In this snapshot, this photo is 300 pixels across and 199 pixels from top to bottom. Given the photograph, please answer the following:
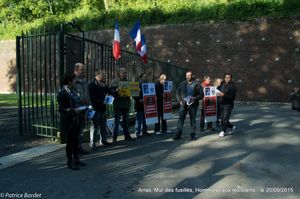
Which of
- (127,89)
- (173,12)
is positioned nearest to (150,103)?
(127,89)

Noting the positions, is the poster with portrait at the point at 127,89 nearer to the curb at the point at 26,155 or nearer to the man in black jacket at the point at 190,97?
the man in black jacket at the point at 190,97

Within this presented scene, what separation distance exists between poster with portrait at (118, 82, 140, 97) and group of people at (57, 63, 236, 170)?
3.2 inches

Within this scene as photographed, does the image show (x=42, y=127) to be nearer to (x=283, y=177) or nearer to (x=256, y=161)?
(x=256, y=161)

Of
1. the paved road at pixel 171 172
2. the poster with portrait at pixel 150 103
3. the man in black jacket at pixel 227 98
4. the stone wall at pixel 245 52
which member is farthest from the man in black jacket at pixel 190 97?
the stone wall at pixel 245 52

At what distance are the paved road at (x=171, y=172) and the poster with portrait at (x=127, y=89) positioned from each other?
128 cm

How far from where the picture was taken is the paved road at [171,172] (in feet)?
19.1

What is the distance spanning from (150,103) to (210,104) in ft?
7.05

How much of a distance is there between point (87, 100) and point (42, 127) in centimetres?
235

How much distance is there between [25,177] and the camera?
654 cm

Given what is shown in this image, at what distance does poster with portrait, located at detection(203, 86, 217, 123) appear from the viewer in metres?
11.9

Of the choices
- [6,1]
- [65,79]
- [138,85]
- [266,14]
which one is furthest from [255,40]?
[6,1]

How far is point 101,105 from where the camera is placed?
352 inches

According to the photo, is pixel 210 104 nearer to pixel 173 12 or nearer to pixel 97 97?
pixel 97 97

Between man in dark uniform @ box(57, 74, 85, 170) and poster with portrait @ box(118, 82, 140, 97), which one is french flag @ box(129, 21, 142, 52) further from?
man in dark uniform @ box(57, 74, 85, 170)
